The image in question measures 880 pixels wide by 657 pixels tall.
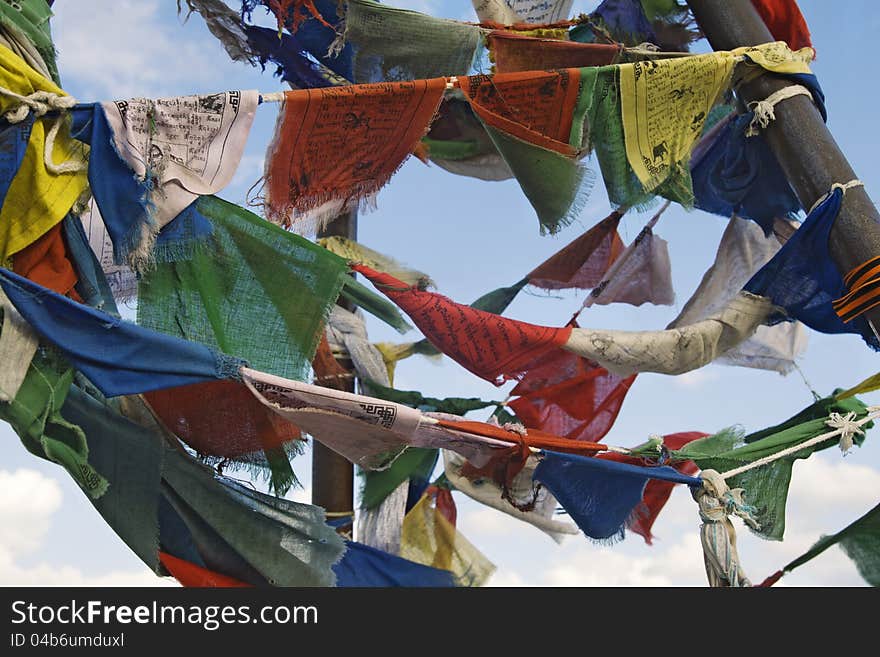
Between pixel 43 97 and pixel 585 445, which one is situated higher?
pixel 43 97

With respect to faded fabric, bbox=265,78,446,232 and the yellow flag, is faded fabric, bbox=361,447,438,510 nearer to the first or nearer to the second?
faded fabric, bbox=265,78,446,232

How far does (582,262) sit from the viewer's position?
229 inches

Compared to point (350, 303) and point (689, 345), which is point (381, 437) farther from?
point (350, 303)

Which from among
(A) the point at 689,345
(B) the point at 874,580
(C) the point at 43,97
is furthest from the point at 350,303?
(B) the point at 874,580

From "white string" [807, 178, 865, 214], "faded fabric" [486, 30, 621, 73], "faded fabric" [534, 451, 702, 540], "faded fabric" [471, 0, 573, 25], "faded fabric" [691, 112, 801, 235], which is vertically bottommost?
"faded fabric" [534, 451, 702, 540]

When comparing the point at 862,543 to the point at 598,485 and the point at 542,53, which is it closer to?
the point at 598,485

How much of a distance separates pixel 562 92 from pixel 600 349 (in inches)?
39.8

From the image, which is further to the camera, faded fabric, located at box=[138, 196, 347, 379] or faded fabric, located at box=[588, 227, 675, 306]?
faded fabric, located at box=[588, 227, 675, 306]

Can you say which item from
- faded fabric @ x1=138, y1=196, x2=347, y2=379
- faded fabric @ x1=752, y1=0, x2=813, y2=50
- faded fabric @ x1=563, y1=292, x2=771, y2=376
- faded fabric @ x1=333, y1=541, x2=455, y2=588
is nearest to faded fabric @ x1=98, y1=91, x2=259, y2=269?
faded fabric @ x1=138, y1=196, x2=347, y2=379

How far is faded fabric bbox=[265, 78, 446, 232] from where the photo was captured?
3.93 metres

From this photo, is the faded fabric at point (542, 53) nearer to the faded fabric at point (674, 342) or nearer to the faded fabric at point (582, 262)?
the faded fabric at point (582, 262)

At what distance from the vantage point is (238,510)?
375cm

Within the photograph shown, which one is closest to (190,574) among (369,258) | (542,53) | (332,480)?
(332,480)

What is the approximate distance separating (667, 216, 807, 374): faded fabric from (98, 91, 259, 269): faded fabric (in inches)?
94.6
